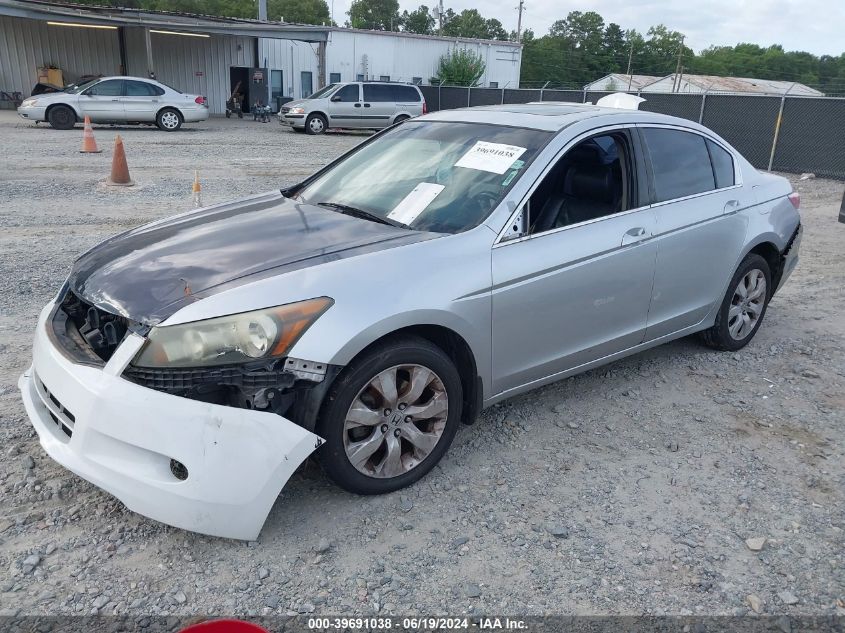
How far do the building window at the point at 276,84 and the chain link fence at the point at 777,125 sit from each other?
742 inches

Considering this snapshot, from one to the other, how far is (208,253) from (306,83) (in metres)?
31.2

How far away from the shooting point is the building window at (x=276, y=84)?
102 feet

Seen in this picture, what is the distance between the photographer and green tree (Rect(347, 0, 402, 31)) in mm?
102062

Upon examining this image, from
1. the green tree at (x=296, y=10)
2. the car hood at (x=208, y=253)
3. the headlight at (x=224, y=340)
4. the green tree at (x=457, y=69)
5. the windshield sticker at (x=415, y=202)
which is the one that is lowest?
the headlight at (x=224, y=340)

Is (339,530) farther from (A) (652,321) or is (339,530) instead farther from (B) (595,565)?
(A) (652,321)

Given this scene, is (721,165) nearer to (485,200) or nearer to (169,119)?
(485,200)

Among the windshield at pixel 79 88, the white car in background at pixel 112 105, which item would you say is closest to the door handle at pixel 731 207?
the white car in background at pixel 112 105

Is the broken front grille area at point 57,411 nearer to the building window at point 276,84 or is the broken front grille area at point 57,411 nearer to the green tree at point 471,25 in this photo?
the building window at point 276,84

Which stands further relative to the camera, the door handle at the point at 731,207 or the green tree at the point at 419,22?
the green tree at the point at 419,22

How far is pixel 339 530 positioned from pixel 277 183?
388 inches

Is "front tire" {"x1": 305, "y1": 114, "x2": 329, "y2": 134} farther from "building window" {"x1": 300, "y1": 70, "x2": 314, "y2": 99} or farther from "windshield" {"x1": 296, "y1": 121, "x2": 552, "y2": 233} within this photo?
"windshield" {"x1": 296, "y1": 121, "x2": 552, "y2": 233}

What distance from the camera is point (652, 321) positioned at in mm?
4109

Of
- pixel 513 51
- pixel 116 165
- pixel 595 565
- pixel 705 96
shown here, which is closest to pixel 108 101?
pixel 116 165

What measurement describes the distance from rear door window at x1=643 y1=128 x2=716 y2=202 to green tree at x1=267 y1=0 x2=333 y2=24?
86919 millimetres
